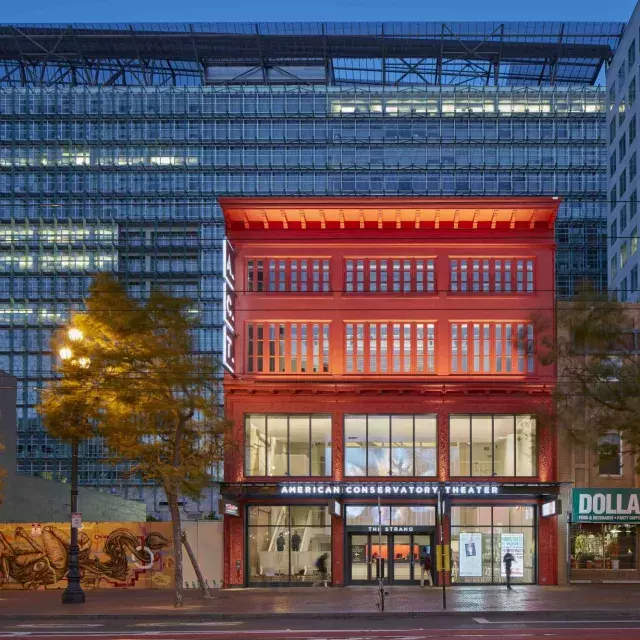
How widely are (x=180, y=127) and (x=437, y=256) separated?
7905 cm

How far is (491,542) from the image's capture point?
50.4 m

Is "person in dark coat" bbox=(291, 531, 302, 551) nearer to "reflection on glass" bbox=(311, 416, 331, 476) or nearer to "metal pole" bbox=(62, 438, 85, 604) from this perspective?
"reflection on glass" bbox=(311, 416, 331, 476)

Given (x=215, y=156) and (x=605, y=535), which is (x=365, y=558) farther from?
(x=215, y=156)

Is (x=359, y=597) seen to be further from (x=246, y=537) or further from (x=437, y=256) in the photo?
(x=437, y=256)

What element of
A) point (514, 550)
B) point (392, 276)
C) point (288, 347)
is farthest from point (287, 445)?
point (514, 550)

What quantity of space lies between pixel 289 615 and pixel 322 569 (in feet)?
48.9

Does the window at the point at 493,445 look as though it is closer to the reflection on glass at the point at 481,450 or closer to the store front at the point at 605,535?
the reflection on glass at the point at 481,450

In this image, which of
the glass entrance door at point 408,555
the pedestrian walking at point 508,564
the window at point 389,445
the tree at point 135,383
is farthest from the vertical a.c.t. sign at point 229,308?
the pedestrian walking at point 508,564

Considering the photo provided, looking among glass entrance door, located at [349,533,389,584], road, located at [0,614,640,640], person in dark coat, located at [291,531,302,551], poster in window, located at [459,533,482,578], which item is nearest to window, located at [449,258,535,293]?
poster in window, located at [459,533,482,578]

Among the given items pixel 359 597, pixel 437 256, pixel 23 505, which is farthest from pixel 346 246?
pixel 23 505

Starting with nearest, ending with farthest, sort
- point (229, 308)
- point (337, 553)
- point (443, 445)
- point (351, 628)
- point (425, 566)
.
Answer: point (351, 628), point (425, 566), point (229, 308), point (337, 553), point (443, 445)

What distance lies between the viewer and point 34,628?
3189 centimetres

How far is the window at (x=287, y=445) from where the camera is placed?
5044 cm

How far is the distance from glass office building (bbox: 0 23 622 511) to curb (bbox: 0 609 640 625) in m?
88.7
